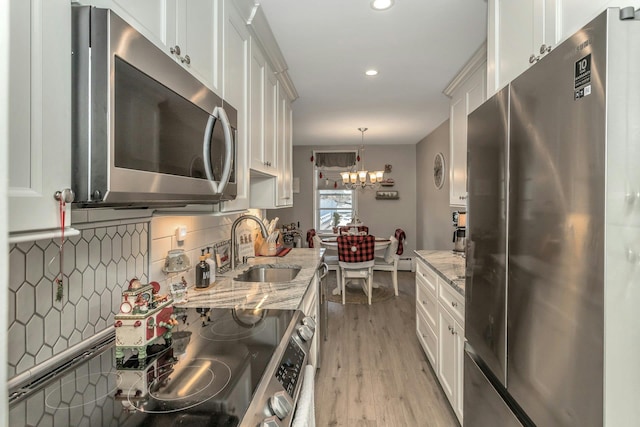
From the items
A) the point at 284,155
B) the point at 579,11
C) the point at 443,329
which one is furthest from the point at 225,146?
the point at 443,329

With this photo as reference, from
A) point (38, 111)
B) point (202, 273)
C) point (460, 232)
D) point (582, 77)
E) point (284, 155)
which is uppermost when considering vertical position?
point (284, 155)

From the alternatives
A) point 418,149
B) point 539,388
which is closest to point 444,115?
point 418,149

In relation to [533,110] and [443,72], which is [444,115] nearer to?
[443,72]

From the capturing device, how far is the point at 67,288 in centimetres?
102

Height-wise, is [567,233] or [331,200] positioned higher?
[331,200]

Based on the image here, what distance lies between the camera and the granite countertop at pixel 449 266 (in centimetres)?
191

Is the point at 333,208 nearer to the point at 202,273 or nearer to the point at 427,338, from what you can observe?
the point at 427,338

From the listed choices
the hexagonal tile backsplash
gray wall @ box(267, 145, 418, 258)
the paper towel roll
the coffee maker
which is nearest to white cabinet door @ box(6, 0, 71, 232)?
the hexagonal tile backsplash

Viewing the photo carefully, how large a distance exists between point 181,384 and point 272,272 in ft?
5.28

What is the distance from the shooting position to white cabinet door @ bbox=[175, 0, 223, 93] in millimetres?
1113

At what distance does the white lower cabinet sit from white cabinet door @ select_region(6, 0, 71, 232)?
5.92ft

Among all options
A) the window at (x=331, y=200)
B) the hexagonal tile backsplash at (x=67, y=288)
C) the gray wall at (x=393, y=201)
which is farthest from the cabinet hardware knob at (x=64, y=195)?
the window at (x=331, y=200)

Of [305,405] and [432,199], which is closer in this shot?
[305,405]

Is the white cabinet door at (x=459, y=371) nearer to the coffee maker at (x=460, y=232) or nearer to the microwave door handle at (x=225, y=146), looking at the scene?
the coffee maker at (x=460, y=232)
